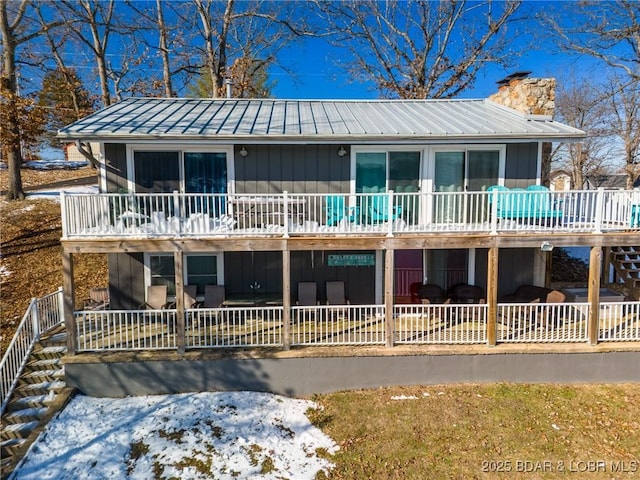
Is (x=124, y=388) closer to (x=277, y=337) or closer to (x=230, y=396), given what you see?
(x=230, y=396)

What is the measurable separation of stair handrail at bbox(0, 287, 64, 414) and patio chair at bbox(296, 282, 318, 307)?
21.3 feet

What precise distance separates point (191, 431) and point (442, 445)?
15.5ft

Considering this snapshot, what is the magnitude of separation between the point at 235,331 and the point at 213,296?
137 centimetres

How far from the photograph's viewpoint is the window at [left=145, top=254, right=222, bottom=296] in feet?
34.3

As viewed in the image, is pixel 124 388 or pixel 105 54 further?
pixel 105 54

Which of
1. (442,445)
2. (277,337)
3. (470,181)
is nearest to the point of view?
(442,445)

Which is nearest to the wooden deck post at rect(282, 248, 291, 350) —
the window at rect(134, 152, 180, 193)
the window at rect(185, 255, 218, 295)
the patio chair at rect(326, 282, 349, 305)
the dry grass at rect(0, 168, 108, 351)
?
the patio chair at rect(326, 282, 349, 305)

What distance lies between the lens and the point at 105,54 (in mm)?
20891

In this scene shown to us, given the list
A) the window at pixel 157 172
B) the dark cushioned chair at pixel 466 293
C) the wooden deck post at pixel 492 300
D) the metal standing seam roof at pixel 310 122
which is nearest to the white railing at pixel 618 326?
the wooden deck post at pixel 492 300

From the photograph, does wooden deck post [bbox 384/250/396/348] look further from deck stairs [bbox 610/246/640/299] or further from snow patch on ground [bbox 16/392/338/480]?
deck stairs [bbox 610/246/640/299]

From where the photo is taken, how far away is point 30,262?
47.5 feet

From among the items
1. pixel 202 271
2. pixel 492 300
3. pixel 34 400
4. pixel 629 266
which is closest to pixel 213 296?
pixel 202 271

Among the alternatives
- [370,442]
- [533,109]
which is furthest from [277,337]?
[533,109]

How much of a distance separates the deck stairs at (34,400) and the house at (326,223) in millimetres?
945
